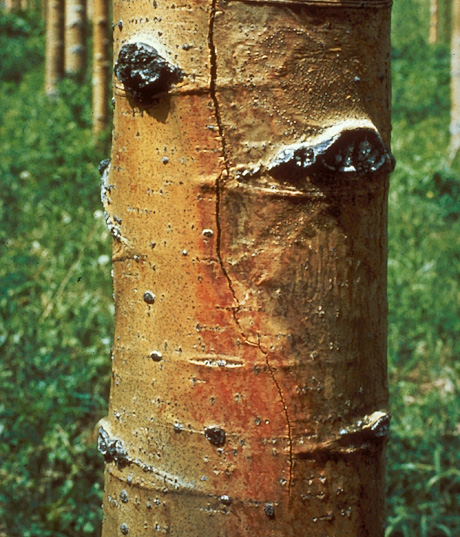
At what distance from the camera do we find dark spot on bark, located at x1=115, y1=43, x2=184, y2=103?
0.89 metres

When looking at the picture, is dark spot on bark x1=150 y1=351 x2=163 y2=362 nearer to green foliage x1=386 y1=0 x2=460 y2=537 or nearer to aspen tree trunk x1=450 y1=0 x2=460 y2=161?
green foliage x1=386 y1=0 x2=460 y2=537

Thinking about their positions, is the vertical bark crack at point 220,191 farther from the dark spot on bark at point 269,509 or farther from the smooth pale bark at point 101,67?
the smooth pale bark at point 101,67

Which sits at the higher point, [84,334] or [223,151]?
[223,151]

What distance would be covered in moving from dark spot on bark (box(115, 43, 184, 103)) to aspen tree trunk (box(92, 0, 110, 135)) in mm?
6148

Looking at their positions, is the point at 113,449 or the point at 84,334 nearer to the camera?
the point at 113,449

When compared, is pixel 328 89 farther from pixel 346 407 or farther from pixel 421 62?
pixel 421 62

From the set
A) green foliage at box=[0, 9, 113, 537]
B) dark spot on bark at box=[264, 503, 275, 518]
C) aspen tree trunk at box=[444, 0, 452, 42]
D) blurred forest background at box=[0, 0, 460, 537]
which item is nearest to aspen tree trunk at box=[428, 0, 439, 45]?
aspen tree trunk at box=[444, 0, 452, 42]

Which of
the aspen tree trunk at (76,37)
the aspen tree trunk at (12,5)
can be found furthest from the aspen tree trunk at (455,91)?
the aspen tree trunk at (12,5)

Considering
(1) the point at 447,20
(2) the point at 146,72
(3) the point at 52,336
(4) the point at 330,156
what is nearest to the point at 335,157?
(4) the point at 330,156

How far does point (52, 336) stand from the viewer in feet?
11.2

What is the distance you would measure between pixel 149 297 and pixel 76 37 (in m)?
9.07

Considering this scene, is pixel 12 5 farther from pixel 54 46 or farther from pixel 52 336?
pixel 52 336

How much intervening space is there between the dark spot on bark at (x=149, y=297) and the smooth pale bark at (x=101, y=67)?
6182 millimetres

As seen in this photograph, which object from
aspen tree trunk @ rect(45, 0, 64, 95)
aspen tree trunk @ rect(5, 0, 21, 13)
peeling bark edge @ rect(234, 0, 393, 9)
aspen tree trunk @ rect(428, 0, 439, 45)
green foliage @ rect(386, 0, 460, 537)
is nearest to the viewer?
peeling bark edge @ rect(234, 0, 393, 9)
